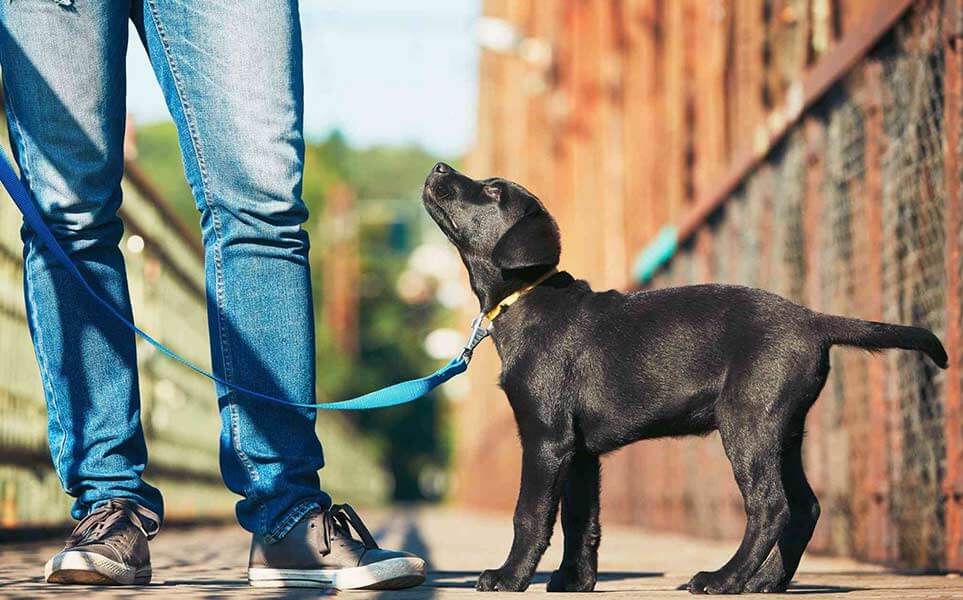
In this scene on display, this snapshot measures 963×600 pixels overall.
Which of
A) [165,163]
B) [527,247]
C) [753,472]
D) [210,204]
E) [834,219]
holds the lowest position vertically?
[753,472]

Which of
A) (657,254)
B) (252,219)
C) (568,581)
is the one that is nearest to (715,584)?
(568,581)

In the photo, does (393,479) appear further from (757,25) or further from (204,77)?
(204,77)

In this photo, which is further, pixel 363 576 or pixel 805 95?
pixel 805 95

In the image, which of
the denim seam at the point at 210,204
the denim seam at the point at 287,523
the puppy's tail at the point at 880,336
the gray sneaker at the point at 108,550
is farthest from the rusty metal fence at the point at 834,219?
the gray sneaker at the point at 108,550

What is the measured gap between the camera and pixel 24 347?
6.48 metres

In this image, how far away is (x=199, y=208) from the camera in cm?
349

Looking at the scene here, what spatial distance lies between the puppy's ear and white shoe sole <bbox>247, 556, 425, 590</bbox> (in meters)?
0.67

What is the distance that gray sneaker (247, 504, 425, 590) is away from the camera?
3338mm

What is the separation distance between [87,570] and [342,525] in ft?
1.79

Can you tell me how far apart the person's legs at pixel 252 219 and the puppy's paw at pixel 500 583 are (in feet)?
1.32

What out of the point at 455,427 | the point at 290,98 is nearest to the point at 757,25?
the point at 290,98

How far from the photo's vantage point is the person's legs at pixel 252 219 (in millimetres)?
3400

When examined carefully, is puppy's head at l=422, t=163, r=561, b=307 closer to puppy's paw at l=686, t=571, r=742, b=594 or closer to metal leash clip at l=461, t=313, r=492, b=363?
metal leash clip at l=461, t=313, r=492, b=363

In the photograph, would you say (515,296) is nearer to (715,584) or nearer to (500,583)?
(500,583)
